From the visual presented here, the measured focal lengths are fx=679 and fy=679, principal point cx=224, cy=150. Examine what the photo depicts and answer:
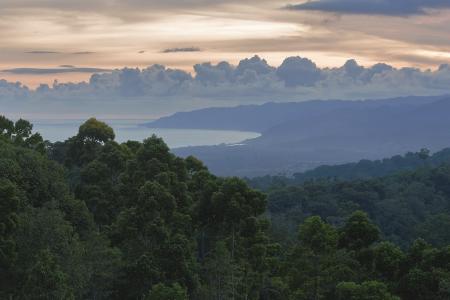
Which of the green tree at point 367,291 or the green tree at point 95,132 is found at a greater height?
the green tree at point 95,132

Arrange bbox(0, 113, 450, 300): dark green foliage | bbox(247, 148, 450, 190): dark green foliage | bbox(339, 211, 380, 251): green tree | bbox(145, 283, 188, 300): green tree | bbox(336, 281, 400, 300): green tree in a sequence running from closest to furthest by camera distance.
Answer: bbox(145, 283, 188, 300): green tree → bbox(0, 113, 450, 300): dark green foliage → bbox(336, 281, 400, 300): green tree → bbox(339, 211, 380, 251): green tree → bbox(247, 148, 450, 190): dark green foliage

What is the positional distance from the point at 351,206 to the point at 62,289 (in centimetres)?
6621

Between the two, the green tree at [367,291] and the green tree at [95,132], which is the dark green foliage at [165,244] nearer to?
the green tree at [367,291]

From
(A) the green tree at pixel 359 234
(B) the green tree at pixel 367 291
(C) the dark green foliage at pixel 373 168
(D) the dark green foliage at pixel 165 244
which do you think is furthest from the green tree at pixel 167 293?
(C) the dark green foliage at pixel 373 168

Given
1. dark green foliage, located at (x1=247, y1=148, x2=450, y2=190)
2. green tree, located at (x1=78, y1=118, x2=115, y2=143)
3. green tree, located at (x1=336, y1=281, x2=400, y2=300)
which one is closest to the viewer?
green tree, located at (x1=336, y1=281, x2=400, y2=300)

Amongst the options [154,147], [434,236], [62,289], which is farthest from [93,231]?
[434,236]

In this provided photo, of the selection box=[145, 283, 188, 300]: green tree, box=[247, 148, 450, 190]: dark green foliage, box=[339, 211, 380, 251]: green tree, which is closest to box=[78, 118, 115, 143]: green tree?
box=[339, 211, 380, 251]: green tree

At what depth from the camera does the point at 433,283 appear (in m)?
27.0

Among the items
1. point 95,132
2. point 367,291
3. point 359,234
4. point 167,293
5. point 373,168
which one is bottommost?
point 373,168

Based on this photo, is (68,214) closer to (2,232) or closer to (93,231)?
(93,231)

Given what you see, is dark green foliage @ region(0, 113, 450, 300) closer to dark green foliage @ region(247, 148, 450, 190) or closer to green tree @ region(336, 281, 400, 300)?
green tree @ region(336, 281, 400, 300)

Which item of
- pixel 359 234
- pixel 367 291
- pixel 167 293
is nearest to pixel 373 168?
pixel 359 234

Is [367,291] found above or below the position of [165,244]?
below

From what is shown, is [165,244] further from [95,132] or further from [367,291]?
[95,132]
